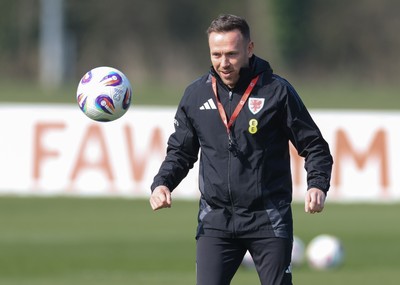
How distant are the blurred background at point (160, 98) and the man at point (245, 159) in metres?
5.91

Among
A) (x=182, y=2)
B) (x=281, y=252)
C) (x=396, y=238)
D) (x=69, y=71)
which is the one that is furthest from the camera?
(x=182, y=2)

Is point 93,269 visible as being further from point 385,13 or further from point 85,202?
point 385,13

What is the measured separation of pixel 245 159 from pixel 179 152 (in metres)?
0.53

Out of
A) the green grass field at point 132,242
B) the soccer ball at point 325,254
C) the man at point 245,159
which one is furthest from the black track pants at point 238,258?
the soccer ball at point 325,254

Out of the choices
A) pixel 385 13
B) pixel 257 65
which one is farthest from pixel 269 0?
pixel 257 65

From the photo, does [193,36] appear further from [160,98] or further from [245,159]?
[245,159]

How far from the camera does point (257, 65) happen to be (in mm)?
7887

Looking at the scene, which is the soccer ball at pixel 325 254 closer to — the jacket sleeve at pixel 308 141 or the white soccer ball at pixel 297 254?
the white soccer ball at pixel 297 254

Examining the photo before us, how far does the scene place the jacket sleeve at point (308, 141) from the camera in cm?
775

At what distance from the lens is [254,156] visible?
7.75 m

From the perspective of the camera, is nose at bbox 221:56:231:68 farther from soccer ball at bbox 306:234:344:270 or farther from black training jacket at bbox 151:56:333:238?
soccer ball at bbox 306:234:344:270

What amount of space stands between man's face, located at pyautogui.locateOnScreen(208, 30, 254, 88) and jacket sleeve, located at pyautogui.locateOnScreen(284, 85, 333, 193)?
376 millimetres

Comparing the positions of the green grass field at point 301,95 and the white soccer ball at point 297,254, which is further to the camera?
the green grass field at point 301,95

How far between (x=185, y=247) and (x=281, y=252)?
31.6 ft
